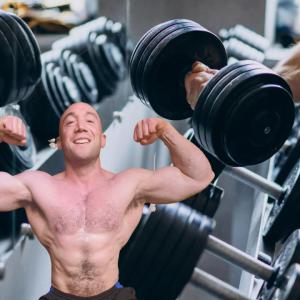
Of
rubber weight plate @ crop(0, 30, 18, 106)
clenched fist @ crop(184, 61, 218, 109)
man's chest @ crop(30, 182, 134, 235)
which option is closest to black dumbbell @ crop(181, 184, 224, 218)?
clenched fist @ crop(184, 61, 218, 109)

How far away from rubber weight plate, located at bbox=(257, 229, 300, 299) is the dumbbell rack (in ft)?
0.65

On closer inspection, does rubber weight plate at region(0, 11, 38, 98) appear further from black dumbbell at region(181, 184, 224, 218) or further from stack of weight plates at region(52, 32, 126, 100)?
black dumbbell at region(181, 184, 224, 218)

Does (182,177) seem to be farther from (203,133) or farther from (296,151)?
(296,151)

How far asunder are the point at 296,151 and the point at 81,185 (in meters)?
1.82

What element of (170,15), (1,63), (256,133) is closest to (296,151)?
(170,15)

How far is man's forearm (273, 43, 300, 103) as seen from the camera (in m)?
1.43

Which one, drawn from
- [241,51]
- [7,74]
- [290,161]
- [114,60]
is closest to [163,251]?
[7,74]

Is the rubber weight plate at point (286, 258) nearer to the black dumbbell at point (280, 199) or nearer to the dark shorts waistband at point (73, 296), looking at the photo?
the black dumbbell at point (280, 199)

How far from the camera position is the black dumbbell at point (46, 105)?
1479 millimetres

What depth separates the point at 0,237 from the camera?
1.34 meters

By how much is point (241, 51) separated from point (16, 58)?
1.64m

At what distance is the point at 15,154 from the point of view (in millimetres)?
1414

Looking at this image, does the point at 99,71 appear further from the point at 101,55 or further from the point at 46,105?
the point at 46,105

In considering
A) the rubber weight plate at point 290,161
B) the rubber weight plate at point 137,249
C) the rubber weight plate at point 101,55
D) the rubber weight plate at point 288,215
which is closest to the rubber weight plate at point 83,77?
the rubber weight plate at point 101,55
